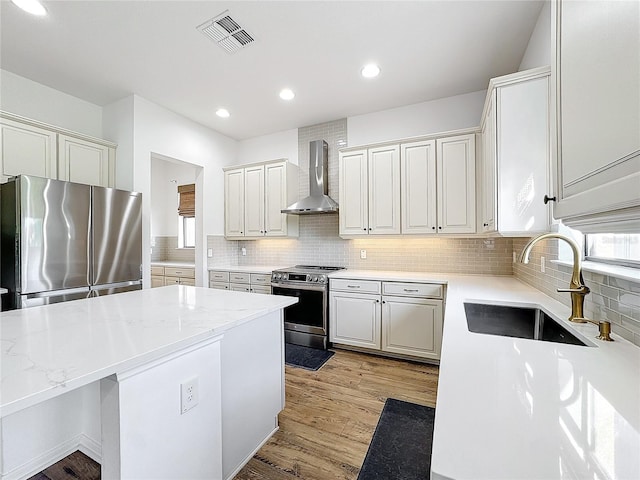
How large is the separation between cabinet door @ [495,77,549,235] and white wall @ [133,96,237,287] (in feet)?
11.5

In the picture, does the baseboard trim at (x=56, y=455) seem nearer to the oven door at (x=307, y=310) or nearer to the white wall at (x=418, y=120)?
the oven door at (x=307, y=310)

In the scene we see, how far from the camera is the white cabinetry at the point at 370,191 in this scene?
3.25 m

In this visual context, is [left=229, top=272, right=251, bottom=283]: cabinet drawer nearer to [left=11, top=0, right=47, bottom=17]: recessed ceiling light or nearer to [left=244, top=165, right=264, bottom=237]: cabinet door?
[left=244, top=165, right=264, bottom=237]: cabinet door

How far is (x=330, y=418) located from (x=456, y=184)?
2.47m

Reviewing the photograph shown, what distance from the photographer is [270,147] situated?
4.47 meters

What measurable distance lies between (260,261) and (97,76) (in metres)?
2.89

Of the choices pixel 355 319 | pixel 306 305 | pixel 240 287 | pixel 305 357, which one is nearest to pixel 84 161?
pixel 240 287

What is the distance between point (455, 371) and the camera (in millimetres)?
854

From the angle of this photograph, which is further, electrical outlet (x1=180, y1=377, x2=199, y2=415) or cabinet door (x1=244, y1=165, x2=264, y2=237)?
cabinet door (x1=244, y1=165, x2=264, y2=237)

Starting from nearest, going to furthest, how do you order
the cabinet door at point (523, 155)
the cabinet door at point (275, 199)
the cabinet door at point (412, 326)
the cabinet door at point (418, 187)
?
the cabinet door at point (523, 155) → the cabinet door at point (412, 326) → the cabinet door at point (418, 187) → the cabinet door at point (275, 199)

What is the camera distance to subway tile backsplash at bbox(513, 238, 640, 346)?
40.9 inches

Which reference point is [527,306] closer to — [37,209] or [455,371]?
[455,371]

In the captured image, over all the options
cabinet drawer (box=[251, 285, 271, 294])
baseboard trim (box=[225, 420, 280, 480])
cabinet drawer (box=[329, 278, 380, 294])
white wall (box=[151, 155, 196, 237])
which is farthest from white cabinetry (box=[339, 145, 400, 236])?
white wall (box=[151, 155, 196, 237])

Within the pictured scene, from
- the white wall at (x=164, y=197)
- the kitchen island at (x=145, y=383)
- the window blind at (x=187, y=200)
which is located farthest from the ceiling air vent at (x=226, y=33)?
the white wall at (x=164, y=197)
